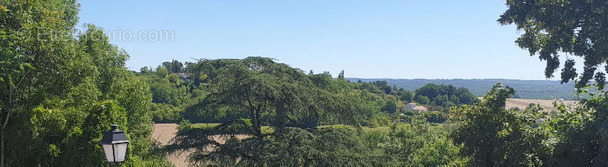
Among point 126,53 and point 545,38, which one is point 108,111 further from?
point 545,38

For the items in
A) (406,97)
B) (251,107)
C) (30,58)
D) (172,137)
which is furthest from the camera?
(406,97)

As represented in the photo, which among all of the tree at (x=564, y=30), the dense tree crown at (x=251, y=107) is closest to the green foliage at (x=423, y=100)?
the dense tree crown at (x=251, y=107)

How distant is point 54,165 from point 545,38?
46.3ft

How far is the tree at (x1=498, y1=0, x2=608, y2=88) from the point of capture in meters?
13.7

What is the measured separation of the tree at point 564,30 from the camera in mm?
13664

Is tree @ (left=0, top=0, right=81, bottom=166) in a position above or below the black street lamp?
above

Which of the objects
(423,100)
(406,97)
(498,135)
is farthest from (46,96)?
(406,97)

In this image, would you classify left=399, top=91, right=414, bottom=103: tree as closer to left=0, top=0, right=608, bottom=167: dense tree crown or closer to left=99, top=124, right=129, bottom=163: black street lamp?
left=0, top=0, right=608, bottom=167: dense tree crown

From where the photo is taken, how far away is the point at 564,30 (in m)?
14.5

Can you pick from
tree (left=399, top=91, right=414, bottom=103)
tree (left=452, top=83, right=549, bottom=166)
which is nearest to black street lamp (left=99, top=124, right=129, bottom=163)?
tree (left=452, top=83, right=549, bottom=166)

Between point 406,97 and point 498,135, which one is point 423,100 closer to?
point 406,97

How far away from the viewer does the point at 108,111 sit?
960cm

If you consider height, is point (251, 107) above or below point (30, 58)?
below

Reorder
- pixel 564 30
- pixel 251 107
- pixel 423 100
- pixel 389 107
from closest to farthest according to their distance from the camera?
pixel 564 30 → pixel 251 107 → pixel 389 107 → pixel 423 100
